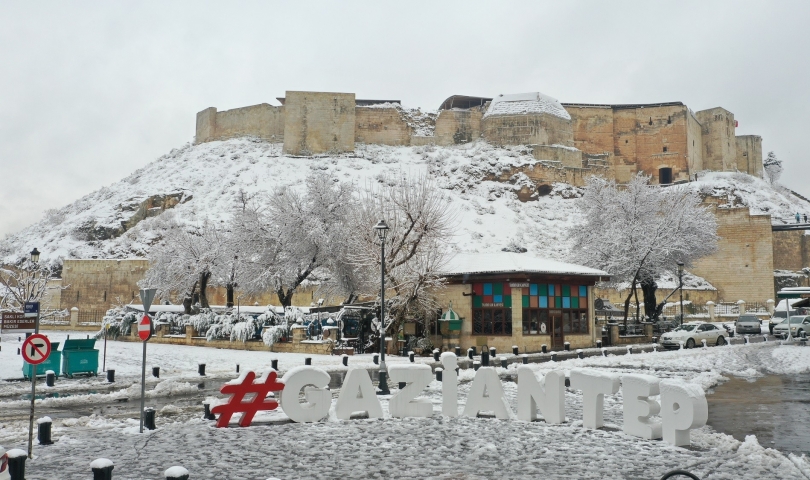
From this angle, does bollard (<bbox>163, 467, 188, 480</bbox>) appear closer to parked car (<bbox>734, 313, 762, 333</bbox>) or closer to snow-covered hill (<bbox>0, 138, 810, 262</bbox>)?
parked car (<bbox>734, 313, 762, 333</bbox>)

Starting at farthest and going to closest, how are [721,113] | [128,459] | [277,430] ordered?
[721,113], [277,430], [128,459]

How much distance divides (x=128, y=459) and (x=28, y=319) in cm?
449

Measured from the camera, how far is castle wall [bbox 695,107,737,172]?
251ft

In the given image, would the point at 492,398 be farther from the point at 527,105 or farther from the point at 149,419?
the point at 527,105

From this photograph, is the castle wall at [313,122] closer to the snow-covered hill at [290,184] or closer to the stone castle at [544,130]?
the stone castle at [544,130]

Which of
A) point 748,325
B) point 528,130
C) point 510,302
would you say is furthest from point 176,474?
point 528,130

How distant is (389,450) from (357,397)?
242cm

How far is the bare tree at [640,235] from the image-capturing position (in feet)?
109

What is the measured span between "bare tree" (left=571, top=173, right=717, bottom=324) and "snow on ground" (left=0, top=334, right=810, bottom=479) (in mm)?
23325

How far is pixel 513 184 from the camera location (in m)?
69.9

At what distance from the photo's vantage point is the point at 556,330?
26797mm

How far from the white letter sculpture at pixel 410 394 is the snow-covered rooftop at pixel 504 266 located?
48.1 ft

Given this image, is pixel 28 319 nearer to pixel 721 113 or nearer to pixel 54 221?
pixel 54 221

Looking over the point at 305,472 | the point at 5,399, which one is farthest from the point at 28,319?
the point at 305,472
